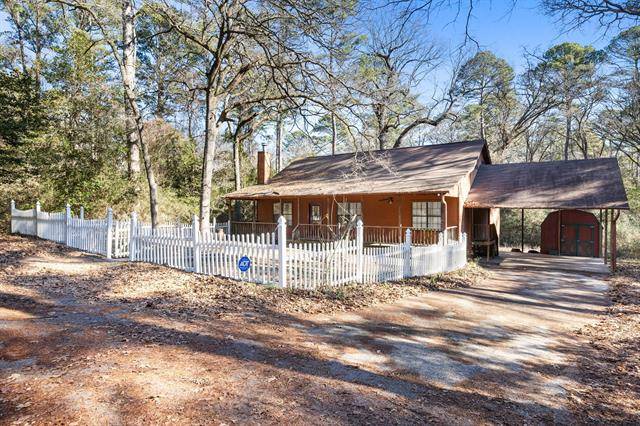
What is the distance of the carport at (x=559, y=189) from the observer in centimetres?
1452

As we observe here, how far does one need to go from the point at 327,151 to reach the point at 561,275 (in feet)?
114

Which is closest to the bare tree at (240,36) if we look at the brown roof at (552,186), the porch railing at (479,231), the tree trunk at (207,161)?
the tree trunk at (207,161)

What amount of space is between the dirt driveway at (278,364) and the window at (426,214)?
33.1 feet

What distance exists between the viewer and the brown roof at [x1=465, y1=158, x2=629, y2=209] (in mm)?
14781

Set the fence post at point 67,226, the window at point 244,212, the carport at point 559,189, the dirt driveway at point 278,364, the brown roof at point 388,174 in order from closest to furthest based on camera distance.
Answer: the dirt driveway at point 278,364 < the fence post at point 67,226 < the carport at point 559,189 < the brown roof at point 388,174 < the window at point 244,212

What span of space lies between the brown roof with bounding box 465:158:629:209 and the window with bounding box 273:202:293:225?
10.1 meters

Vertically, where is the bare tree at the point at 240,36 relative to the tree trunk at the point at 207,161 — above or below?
above

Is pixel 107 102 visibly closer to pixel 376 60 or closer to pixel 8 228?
pixel 8 228

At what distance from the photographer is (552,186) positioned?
16.6m

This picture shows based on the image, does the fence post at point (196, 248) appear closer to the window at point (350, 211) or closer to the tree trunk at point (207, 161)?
the tree trunk at point (207, 161)

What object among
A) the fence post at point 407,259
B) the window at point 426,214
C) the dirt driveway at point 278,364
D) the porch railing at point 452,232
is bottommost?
the dirt driveway at point 278,364

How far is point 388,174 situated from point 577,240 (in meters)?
9.73

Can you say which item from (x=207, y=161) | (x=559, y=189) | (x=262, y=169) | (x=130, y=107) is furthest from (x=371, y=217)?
(x=130, y=107)

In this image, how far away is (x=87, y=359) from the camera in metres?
4.26
